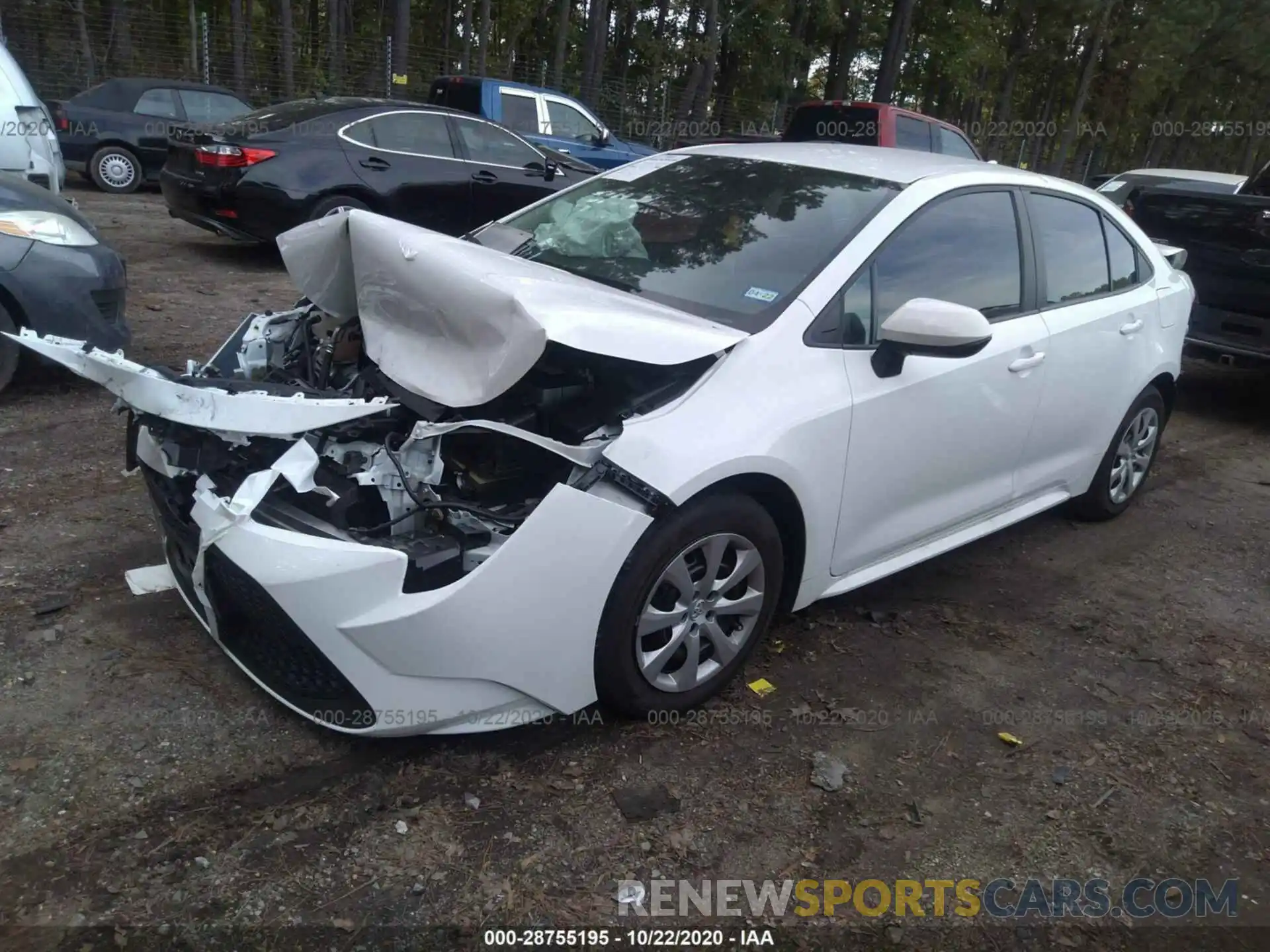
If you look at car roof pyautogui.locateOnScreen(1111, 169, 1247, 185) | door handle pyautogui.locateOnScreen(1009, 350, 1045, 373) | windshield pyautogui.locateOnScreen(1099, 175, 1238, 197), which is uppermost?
car roof pyautogui.locateOnScreen(1111, 169, 1247, 185)

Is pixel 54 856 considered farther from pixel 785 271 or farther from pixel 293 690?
pixel 785 271

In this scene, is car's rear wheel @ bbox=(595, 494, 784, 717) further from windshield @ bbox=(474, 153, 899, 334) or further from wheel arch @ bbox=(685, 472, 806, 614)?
windshield @ bbox=(474, 153, 899, 334)

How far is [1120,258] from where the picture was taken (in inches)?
182

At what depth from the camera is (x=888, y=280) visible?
A: 11.1 feet

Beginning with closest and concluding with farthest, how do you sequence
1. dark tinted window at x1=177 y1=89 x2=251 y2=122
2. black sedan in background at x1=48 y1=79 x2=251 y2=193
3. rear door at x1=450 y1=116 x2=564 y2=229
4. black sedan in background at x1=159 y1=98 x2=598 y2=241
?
black sedan in background at x1=159 y1=98 x2=598 y2=241 → rear door at x1=450 y1=116 x2=564 y2=229 → black sedan in background at x1=48 y1=79 x2=251 y2=193 → dark tinted window at x1=177 y1=89 x2=251 y2=122

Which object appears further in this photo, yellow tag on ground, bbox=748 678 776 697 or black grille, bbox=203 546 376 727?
yellow tag on ground, bbox=748 678 776 697

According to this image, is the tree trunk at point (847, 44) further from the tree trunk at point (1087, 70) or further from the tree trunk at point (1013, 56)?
the tree trunk at point (1087, 70)

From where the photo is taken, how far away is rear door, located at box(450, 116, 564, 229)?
30.6 feet

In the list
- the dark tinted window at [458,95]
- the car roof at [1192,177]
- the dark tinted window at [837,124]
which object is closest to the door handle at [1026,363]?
the dark tinted window at [837,124]

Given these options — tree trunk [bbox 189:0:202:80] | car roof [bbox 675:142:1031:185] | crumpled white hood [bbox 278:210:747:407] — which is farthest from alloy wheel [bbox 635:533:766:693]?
tree trunk [bbox 189:0:202:80]

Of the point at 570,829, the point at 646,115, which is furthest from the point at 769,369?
the point at 646,115

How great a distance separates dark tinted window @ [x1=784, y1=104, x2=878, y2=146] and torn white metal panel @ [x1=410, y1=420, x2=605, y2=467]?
9597 mm

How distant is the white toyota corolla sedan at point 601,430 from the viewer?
2600mm

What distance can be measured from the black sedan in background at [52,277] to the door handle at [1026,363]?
4350mm
